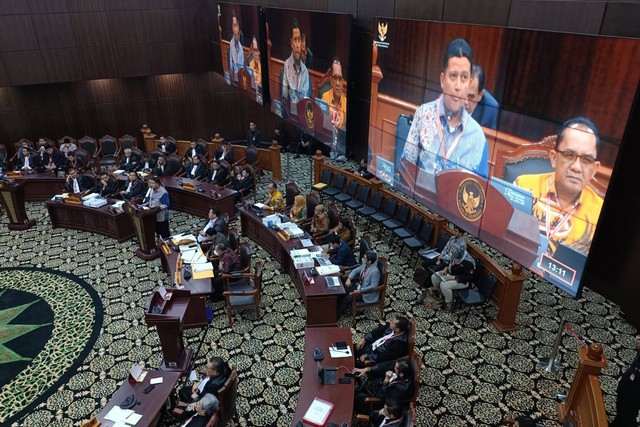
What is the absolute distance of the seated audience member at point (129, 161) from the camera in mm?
12188

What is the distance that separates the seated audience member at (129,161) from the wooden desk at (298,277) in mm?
4289

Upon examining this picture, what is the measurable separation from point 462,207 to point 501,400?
269cm

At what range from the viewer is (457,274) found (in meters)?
7.07

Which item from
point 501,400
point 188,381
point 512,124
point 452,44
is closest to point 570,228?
point 512,124

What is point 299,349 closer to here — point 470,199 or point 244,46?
point 470,199

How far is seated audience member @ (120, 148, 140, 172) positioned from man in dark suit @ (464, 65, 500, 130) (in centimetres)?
910

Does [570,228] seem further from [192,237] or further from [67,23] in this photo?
[67,23]

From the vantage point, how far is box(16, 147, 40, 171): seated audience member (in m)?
12.1

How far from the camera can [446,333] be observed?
6.91 meters

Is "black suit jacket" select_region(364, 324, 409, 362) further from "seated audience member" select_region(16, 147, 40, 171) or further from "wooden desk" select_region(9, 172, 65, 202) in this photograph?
"seated audience member" select_region(16, 147, 40, 171)

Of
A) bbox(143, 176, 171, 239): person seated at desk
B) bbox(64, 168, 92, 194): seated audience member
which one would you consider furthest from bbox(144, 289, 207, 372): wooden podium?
bbox(64, 168, 92, 194): seated audience member

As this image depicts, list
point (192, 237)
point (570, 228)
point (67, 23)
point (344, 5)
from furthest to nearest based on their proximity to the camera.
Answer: point (67, 23) → point (344, 5) → point (192, 237) → point (570, 228)

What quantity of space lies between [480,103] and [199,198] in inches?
263

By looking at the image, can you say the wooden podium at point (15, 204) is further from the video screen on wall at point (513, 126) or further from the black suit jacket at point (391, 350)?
the black suit jacket at point (391, 350)
